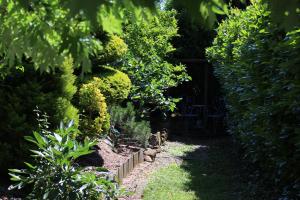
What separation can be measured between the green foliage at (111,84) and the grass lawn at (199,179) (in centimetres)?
165

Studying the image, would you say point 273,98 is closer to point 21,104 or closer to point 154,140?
point 21,104

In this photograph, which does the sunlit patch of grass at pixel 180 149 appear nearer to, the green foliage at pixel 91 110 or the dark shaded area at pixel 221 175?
the dark shaded area at pixel 221 175

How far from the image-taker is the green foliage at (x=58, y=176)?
4641 millimetres

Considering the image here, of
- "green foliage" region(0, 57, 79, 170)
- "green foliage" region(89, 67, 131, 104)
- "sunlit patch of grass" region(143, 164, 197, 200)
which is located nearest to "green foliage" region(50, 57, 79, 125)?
"green foliage" region(0, 57, 79, 170)

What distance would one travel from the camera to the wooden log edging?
22.8ft

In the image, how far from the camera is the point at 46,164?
4.87 meters

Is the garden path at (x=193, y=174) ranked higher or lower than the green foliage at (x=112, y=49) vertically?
lower

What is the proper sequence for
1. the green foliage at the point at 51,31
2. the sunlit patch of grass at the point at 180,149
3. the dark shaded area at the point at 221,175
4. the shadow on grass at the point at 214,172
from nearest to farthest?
1. the green foliage at the point at 51,31
2. the dark shaded area at the point at 221,175
3. the shadow on grass at the point at 214,172
4. the sunlit patch of grass at the point at 180,149

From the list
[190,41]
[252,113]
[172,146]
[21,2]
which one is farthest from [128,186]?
[190,41]

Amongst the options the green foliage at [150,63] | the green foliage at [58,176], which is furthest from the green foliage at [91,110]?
the green foliage at [150,63]

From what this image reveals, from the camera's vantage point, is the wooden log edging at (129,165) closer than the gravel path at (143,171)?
No

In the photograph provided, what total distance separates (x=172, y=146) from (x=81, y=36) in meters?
9.82

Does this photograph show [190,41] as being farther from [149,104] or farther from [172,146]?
[172,146]

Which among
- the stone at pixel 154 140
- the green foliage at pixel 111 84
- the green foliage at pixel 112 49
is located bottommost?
the stone at pixel 154 140
